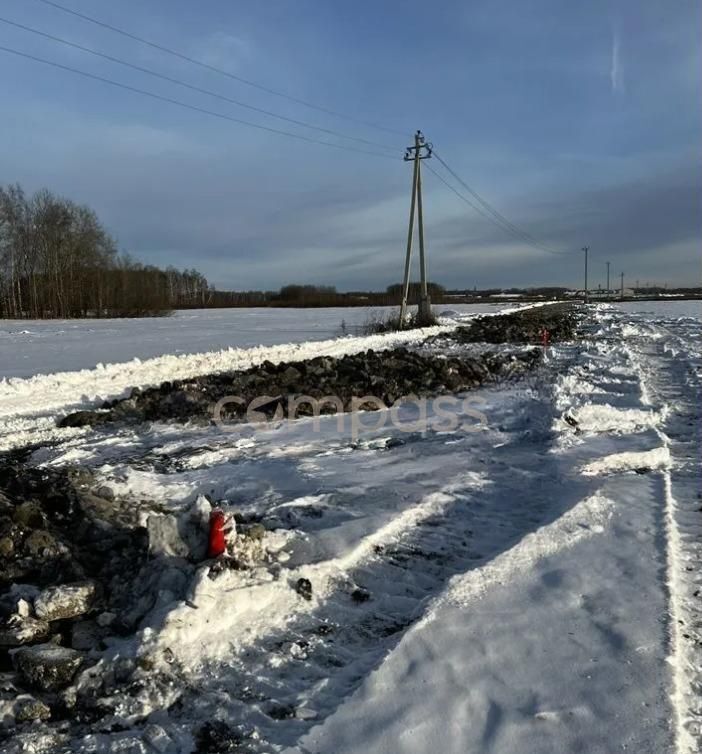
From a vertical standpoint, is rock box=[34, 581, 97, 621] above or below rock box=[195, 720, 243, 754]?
above

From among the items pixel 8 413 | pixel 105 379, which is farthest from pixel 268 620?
pixel 105 379

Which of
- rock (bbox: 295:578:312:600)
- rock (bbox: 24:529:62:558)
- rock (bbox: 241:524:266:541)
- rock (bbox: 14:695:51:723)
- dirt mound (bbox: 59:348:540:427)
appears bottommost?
rock (bbox: 14:695:51:723)

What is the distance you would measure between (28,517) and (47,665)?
1727 mm

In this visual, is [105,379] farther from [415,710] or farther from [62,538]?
[415,710]

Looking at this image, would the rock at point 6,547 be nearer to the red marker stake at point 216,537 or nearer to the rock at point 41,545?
the rock at point 41,545

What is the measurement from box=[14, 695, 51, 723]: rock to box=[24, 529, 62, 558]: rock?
4.56 feet

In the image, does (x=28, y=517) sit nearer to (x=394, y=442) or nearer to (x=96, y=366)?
(x=394, y=442)

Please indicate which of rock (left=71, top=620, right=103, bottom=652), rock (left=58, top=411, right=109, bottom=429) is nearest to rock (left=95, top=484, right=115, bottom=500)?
rock (left=71, top=620, right=103, bottom=652)

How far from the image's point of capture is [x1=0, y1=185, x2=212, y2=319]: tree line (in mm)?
50812

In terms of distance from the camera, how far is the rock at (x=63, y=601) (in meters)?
3.38

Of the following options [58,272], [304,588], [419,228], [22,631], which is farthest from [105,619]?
[58,272]

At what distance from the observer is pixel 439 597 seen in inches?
138

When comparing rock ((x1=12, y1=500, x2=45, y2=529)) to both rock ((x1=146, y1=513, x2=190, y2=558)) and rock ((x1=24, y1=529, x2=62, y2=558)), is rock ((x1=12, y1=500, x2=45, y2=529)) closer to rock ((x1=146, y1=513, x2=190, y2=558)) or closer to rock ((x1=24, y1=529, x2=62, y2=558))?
rock ((x1=24, y1=529, x2=62, y2=558))

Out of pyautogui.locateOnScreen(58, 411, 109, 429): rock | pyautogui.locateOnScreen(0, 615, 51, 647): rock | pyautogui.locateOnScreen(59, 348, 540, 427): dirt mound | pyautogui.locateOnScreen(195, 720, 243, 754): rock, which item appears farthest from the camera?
pyautogui.locateOnScreen(59, 348, 540, 427): dirt mound
